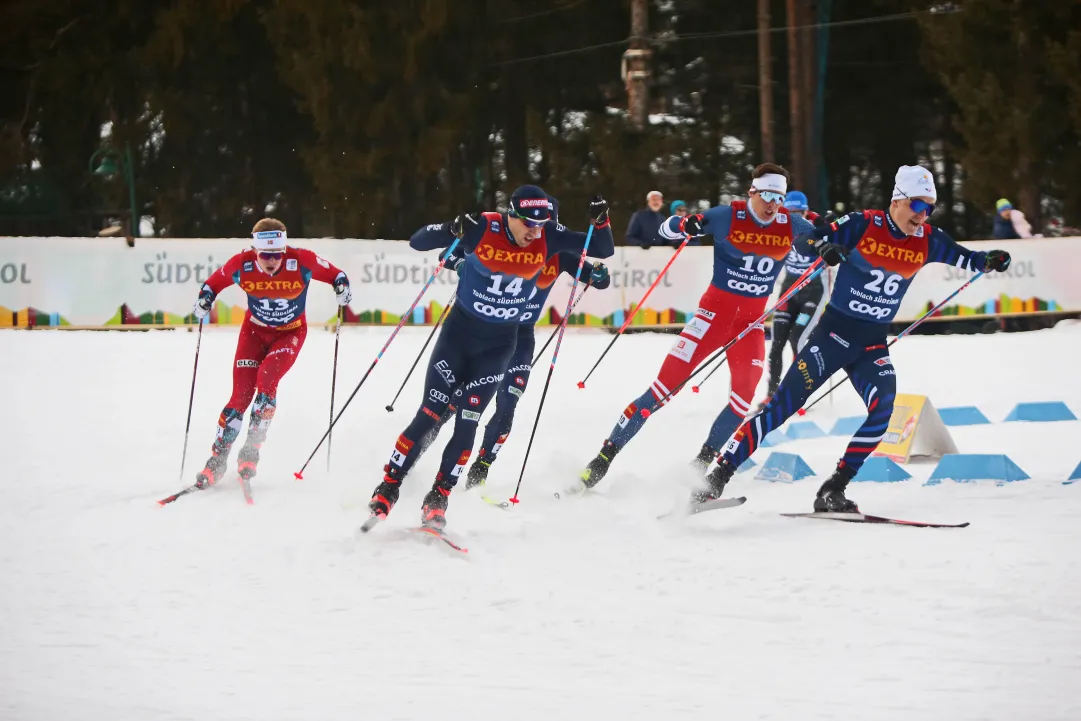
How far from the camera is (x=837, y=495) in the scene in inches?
307

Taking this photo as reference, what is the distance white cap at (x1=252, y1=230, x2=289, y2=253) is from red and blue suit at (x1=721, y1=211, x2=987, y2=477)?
127 inches

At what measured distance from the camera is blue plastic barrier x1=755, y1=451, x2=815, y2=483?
359 inches

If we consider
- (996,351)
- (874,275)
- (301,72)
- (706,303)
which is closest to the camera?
(874,275)

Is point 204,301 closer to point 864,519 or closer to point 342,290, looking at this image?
point 342,290

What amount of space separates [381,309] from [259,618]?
38.3ft

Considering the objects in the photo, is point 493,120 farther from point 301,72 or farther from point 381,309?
point 381,309

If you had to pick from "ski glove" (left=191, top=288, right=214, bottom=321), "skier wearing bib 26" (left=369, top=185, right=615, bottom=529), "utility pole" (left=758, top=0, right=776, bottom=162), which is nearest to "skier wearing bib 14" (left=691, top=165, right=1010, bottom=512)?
"skier wearing bib 26" (left=369, top=185, right=615, bottom=529)

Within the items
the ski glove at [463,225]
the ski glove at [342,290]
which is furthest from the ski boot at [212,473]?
the ski glove at [463,225]

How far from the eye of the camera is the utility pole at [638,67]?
76.2 feet

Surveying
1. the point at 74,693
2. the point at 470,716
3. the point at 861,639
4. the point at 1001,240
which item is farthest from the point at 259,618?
the point at 1001,240

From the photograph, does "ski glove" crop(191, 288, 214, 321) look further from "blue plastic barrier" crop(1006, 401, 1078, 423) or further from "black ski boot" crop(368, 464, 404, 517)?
"blue plastic barrier" crop(1006, 401, 1078, 423)

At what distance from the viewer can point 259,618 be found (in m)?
5.71

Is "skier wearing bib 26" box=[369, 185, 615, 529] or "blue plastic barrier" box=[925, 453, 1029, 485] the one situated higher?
"skier wearing bib 26" box=[369, 185, 615, 529]

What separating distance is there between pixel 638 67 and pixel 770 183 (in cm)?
1509
